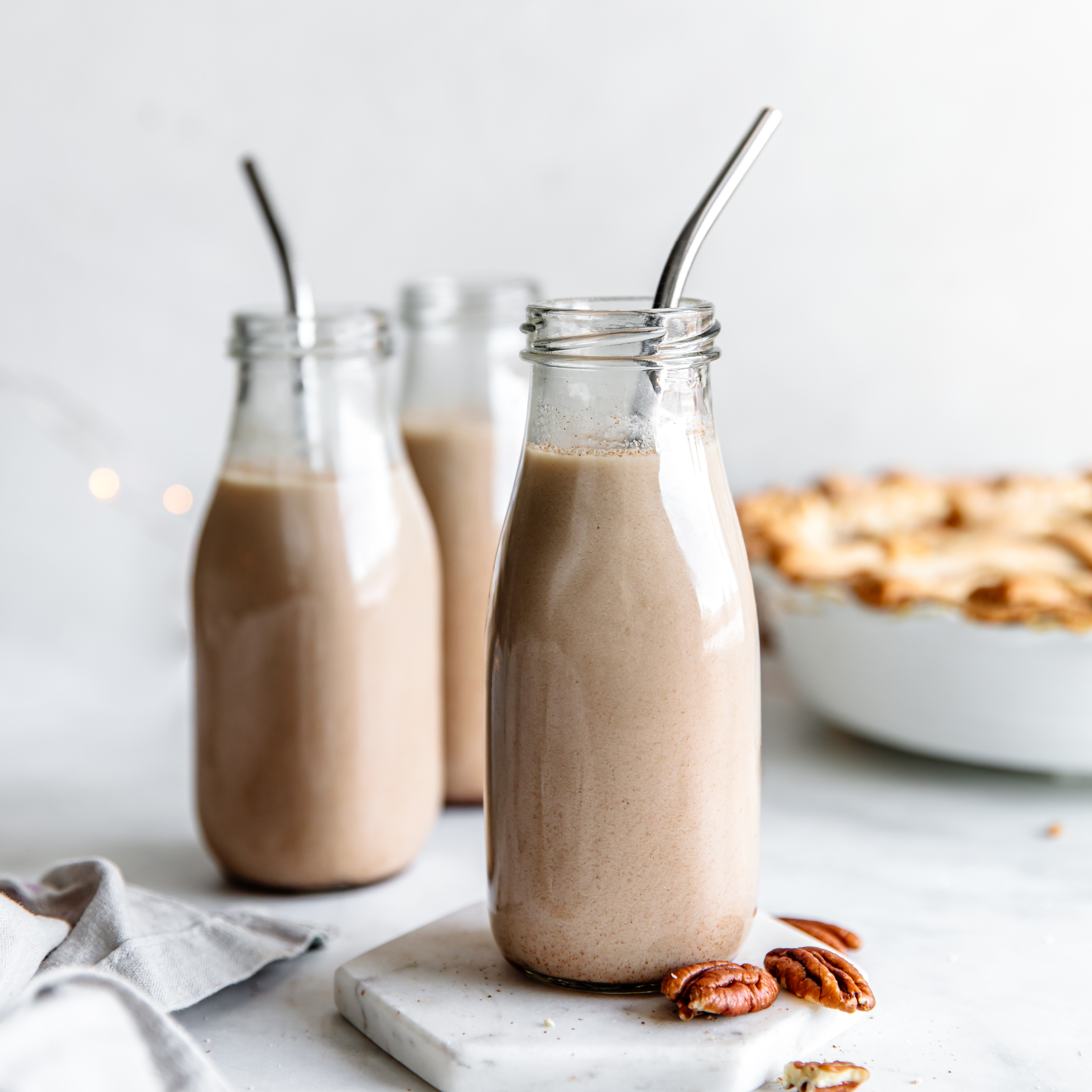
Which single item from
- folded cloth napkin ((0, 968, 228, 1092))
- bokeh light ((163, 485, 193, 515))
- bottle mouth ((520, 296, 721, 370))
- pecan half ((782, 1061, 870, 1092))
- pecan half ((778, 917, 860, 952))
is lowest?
pecan half ((782, 1061, 870, 1092))

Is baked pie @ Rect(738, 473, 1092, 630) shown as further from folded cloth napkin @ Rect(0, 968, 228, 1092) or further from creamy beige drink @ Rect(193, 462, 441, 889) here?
folded cloth napkin @ Rect(0, 968, 228, 1092)

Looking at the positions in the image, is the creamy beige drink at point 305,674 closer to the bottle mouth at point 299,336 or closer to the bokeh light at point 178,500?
the bottle mouth at point 299,336

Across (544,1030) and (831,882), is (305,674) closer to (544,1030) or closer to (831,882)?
(544,1030)

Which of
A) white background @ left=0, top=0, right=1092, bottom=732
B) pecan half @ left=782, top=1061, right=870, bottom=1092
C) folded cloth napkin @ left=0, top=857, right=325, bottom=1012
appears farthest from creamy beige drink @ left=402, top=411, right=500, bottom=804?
white background @ left=0, top=0, right=1092, bottom=732

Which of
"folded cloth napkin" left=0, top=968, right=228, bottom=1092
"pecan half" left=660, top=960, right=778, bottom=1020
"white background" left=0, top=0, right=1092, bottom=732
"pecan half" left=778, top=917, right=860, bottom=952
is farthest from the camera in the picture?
"white background" left=0, top=0, right=1092, bottom=732

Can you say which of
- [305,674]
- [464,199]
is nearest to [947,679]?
[305,674]

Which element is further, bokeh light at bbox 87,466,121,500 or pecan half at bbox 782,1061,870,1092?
bokeh light at bbox 87,466,121,500
